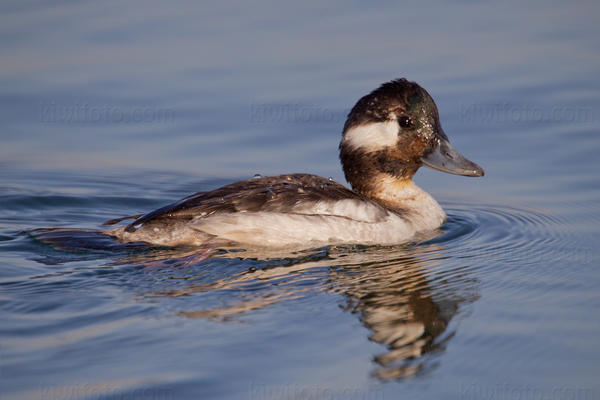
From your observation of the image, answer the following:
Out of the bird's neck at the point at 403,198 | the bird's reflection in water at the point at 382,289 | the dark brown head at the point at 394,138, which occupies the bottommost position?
the bird's reflection in water at the point at 382,289

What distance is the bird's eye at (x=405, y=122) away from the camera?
29.2ft

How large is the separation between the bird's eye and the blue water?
3.60 ft

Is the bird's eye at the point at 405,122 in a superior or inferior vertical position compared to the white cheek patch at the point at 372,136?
superior

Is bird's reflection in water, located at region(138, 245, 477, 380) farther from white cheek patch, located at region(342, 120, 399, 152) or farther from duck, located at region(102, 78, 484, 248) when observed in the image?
white cheek patch, located at region(342, 120, 399, 152)

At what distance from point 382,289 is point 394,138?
83.5 inches

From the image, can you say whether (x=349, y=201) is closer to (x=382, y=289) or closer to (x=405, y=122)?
(x=405, y=122)

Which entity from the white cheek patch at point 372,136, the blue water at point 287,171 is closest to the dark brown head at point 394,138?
the white cheek patch at point 372,136

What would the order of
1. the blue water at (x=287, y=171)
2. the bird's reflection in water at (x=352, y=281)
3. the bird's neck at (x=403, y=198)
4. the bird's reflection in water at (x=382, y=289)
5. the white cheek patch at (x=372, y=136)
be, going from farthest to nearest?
the bird's neck at (x=403, y=198), the white cheek patch at (x=372, y=136), the bird's reflection in water at (x=352, y=281), the bird's reflection in water at (x=382, y=289), the blue water at (x=287, y=171)

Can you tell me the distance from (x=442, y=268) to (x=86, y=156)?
4850 millimetres

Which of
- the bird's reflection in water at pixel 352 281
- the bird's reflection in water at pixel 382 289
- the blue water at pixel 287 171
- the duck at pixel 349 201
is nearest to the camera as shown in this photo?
the blue water at pixel 287 171

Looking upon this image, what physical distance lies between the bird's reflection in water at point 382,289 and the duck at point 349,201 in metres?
0.20

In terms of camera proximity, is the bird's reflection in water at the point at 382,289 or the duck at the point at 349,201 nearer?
the bird's reflection in water at the point at 382,289

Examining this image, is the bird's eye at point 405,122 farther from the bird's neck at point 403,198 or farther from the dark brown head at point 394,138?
the bird's neck at point 403,198

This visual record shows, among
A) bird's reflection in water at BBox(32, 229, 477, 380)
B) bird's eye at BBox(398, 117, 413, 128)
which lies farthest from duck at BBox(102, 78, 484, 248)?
bird's reflection in water at BBox(32, 229, 477, 380)
